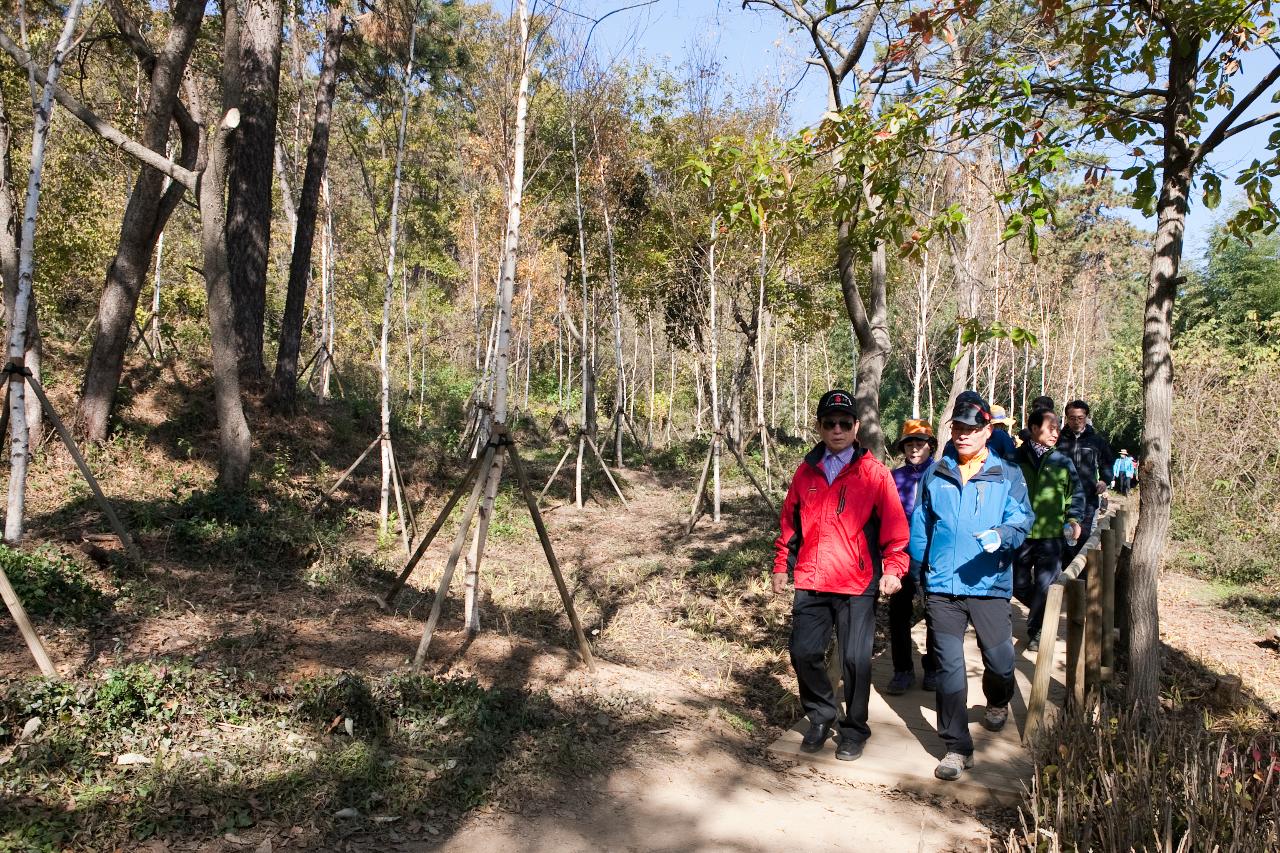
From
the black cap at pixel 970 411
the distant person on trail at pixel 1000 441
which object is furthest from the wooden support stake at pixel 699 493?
the black cap at pixel 970 411

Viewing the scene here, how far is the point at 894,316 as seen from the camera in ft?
90.8

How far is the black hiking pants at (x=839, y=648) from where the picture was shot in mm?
4406

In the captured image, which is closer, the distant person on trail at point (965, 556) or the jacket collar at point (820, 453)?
the distant person on trail at point (965, 556)

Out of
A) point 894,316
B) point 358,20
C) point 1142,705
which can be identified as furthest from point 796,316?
point 1142,705

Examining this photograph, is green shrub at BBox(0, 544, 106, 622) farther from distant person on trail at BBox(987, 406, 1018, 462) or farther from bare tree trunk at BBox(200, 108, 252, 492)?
distant person on trail at BBox(987, 406, 1018, 462)

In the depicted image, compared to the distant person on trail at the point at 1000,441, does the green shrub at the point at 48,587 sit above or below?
below

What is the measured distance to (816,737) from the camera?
4.64 metres

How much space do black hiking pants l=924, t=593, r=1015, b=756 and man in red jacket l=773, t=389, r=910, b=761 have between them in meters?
0.32

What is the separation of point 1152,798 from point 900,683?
2456 mm

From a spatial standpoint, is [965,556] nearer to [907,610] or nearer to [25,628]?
[907,610]

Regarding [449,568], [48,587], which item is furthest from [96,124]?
[449,568]

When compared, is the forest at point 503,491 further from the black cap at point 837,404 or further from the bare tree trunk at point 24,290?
the black cap at point 837,404

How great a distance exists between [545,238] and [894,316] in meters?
12.5

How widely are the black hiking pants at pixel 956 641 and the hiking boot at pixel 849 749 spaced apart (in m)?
0.44
